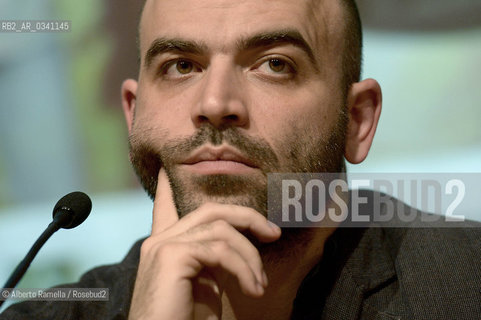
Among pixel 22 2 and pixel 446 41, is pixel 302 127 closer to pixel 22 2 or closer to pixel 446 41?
pixel 446 41

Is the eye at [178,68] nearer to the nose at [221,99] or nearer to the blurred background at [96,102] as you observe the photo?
the nose at [221,99]

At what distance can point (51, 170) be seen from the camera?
210cm

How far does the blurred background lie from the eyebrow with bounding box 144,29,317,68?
0.67 metres

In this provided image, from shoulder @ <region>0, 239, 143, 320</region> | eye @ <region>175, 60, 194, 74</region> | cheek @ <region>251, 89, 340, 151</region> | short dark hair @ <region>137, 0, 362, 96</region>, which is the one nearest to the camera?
cheek @ <region>251, 89, 340, 151</region>

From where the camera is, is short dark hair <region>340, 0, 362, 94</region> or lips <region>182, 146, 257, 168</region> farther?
short dark hair <region>340, 0, 362, 94</region>

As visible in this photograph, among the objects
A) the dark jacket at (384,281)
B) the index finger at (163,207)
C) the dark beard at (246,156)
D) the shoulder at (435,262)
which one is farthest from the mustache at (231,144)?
the shoulder at (435,262)

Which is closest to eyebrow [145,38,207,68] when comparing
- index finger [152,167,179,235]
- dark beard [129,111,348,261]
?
dark beard [129,111,348,261]

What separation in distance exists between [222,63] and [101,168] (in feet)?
3.19

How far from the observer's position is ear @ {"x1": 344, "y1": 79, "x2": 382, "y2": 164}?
5.26ft

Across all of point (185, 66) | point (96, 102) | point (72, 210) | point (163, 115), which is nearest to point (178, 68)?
point (185, 66)

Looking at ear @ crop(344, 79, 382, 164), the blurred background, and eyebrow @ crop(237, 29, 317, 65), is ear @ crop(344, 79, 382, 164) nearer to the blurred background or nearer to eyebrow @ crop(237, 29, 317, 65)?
eyebrow @ crop(237, 29, 317, 65)

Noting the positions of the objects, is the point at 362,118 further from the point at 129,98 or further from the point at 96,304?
the point at 96,304

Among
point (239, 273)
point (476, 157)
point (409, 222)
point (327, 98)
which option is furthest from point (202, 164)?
point (476, 157)

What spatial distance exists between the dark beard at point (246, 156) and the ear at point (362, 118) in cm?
8
